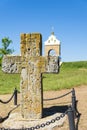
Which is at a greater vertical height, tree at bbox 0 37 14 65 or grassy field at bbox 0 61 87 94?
tree at bbox 0 37 14 65

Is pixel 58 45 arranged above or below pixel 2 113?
above

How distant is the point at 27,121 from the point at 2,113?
85.7 inches

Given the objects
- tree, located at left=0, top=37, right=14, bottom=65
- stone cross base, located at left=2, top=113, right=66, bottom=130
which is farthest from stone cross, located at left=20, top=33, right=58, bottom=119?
tree, located at left=0, top=37, right=14, bottom=65

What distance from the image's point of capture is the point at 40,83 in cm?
922

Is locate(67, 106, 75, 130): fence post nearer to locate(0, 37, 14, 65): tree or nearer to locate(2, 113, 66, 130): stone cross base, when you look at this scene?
locate(2, 113, 66, 130): stone cross base

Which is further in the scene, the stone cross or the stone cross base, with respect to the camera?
the stone cross

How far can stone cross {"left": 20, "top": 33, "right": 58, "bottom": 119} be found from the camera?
9.20 metres

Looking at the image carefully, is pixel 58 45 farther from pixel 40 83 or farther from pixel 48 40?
pixel 40 83

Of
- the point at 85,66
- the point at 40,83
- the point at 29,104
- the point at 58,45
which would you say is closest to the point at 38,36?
the point at 40,83

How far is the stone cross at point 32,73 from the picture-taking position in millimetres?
9195

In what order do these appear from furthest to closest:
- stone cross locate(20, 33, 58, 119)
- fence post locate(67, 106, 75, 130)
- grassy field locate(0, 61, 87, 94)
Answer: grassy field locate(0, 61, 87, 94)
stone cross locate(20, 33, 58, 119)
fence post locate(67, 106, 75, 130)

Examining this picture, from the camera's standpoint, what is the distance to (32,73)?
9.28 metres

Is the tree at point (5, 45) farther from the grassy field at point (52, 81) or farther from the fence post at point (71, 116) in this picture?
the fence post at point (71, 116)

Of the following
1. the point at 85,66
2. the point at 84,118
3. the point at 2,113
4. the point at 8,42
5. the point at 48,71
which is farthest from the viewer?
the point at 8,42
